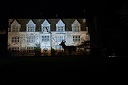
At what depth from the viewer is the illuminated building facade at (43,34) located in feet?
73.6

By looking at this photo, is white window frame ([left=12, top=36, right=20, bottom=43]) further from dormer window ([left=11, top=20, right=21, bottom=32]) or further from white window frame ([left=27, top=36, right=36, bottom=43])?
white window frame ([left=27, top=36, right=36, bottom=43])

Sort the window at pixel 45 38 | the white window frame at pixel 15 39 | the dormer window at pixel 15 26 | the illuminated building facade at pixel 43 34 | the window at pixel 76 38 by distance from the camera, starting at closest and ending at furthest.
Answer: the illuminated building facade at pixel 43 34 → the window at pixel 45 38 → the white window frame at pixel 15 39 → the window at pixel 76 38 → the dormer window at pixel 15 26

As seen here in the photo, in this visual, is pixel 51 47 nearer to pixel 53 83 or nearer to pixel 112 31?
pixel 112 31

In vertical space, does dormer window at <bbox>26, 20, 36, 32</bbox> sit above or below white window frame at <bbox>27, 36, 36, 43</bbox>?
above

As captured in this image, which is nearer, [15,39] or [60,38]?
[15,39]

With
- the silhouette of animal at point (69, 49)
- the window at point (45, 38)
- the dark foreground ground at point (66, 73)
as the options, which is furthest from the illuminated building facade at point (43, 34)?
the dark foreground ground at point (66, 73)

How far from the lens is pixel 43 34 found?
75.0ft

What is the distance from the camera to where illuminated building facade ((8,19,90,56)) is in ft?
73.6

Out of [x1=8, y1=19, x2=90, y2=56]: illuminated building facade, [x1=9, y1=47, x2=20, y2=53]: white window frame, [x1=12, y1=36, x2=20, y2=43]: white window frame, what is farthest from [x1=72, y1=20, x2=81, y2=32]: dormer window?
[x1=9, y1=47, x2=20, y2=53]: white window frame

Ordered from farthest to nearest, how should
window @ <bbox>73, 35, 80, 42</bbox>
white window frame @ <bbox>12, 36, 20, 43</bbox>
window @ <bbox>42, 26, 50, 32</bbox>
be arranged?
window @ <bbox>42, 26, 50, 32</bbox> → window @ <bbox>73, 35, 80, 42</bbox> → white window frame @ <bbox>12, 36, 20, 43</bbox>

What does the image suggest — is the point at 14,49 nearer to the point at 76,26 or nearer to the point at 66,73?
the point at 76,26

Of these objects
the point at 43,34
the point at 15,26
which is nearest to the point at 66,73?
the point at 43,34

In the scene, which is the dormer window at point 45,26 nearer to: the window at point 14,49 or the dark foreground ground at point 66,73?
the window at point 14,49

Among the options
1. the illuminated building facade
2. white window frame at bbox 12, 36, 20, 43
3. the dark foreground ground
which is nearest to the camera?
the dark foreground ground
